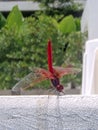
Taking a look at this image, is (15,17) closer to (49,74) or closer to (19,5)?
(49,74)

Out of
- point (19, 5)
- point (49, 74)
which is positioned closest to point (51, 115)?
point (49, 74)

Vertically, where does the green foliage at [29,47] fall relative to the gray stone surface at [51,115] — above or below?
above

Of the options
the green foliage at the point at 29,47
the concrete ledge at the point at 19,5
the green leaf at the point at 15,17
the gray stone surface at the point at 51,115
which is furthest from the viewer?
the concrete ledge at the point at 19,5

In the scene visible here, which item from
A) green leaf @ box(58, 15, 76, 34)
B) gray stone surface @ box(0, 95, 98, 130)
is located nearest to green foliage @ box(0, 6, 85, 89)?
green leaf @ box(58, 15, 76, 34)

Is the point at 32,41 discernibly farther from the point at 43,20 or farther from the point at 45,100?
the point at 45,100

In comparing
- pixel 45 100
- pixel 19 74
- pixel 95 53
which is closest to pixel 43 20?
pixel 19 74

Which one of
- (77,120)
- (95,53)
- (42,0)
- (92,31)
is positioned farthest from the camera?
(42,0)

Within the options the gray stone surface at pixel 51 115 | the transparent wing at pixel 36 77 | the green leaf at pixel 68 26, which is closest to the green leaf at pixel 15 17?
the green leaf at pixel 68 26

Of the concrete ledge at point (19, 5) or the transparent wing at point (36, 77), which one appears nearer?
the transparent wing at point (36, 77)

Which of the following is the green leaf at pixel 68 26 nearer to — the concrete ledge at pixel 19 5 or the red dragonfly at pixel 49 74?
the red dragonfly at pixel 49 74
